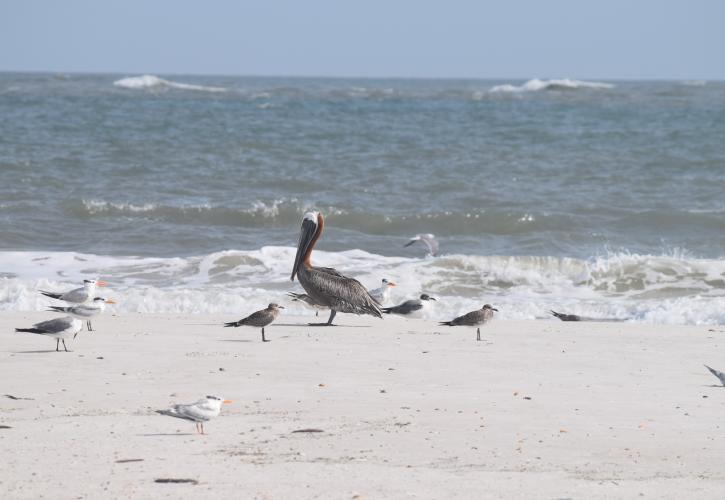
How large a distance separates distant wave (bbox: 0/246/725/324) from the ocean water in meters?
0.04

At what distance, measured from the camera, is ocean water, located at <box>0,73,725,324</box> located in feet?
48.7

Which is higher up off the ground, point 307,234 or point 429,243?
point 307,234

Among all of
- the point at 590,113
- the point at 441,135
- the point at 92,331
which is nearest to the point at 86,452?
the point at 92,331

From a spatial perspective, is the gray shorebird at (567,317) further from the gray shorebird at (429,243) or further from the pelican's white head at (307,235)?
the gray shorebird at (429,243)

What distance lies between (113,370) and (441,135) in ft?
91.2

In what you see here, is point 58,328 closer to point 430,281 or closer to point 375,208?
point 430,281

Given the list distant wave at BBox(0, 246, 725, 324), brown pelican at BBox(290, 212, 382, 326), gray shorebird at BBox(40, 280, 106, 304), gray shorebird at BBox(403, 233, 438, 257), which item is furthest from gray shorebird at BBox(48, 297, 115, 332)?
gray shorebird at BBox(403, 233, 438, 257)

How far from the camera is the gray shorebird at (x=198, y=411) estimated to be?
6.86 m

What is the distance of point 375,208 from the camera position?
72.5 ft

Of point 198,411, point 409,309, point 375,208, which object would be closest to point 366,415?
point 198,411

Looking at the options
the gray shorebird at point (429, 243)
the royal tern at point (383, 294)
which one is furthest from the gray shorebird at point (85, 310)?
the gray shorebird at point (429, 243)

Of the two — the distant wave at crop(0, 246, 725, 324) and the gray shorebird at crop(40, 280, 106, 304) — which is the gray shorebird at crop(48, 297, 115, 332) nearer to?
the gray shorebird at crop(40, 280, 106, 304)

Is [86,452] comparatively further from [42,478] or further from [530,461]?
[530,461]

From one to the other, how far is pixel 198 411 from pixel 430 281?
8.48m
